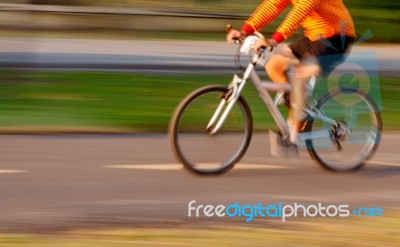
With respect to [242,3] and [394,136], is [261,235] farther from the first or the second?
[242,3]

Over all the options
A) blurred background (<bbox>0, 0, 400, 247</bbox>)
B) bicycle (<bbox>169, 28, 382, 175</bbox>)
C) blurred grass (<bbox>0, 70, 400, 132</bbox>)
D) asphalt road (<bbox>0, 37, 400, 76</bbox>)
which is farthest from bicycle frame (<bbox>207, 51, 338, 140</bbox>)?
asphalt road (<bbox>0, 37, 400, 76</bbox>)

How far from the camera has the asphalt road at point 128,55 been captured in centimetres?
1553

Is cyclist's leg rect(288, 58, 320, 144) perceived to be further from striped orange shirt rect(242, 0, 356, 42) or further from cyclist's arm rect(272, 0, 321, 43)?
cyclist's arm rect(272, 0, 321, 43)

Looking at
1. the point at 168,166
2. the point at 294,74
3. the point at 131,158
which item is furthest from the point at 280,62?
the point at 131,158

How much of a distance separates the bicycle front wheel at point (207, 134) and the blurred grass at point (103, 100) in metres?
2.12

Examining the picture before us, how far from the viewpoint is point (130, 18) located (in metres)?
23.8

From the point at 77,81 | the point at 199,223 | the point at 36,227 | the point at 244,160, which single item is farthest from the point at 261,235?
the point at 77,81

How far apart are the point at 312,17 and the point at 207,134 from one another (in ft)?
3.61

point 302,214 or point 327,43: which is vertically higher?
point 327,43

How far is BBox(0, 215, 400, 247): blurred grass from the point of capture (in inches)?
238

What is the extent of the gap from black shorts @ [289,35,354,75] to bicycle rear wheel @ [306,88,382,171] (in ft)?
0.95

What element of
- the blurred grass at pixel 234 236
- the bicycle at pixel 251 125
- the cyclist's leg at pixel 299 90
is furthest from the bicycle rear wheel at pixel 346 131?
the blurred grass at pixel 234 236

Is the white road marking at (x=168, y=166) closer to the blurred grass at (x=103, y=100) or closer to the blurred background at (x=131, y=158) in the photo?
the blurred background at (x=131, y=158)

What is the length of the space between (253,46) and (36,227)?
83.7 inches
